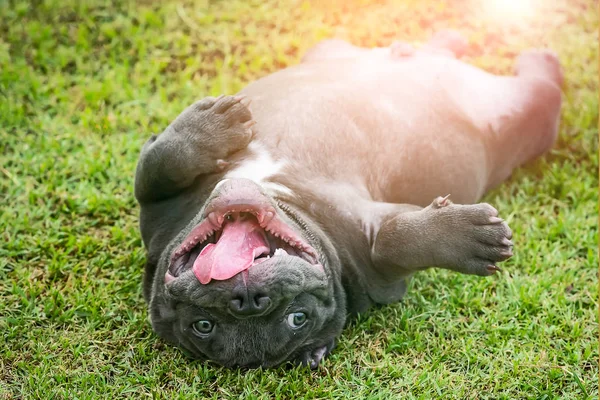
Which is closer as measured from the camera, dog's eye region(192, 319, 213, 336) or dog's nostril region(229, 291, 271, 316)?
dog's nostril region(229, 291, 271, 316)

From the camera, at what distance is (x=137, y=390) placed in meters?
4.24

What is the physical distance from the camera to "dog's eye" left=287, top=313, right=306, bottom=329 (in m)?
4.07

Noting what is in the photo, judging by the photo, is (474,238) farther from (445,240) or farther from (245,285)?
(245,285)

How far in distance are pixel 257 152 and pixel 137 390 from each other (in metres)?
1.54

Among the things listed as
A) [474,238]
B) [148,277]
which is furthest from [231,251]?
[474,238]

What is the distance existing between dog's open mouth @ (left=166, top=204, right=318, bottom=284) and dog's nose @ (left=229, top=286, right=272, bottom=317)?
100mm

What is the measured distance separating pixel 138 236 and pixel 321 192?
1.37 meters

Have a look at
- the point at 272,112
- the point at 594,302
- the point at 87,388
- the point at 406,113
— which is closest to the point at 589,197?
the point at 594,302

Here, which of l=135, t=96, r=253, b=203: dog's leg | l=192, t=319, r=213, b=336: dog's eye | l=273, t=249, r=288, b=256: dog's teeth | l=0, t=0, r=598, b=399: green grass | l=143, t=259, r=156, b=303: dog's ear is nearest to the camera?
l=273, t=249, r=288, b=256: dog's teeth

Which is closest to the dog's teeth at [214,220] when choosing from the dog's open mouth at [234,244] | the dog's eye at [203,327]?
the dog's open mouth at [234,244]

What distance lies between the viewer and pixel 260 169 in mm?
4648

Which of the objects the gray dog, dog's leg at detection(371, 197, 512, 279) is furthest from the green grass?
dog's leg at detection(371, 197, 512, 279)

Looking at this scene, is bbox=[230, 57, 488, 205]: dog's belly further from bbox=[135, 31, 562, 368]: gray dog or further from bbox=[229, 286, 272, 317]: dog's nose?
bbox=[229, 286, 272, 317]: dog's nose

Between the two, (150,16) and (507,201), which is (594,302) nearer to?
(507,201)
